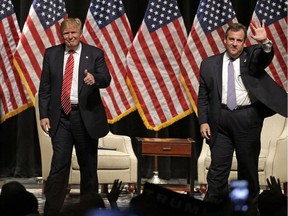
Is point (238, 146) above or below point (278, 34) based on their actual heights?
below

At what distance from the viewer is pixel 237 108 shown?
594 centimetres

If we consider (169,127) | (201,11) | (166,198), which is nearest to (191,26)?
(201,11)

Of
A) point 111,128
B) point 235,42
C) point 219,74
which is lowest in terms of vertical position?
point 111,128

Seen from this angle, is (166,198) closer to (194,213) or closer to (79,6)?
(194,213)

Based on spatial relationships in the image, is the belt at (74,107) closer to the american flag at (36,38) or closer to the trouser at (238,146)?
the trouser at (238,146)

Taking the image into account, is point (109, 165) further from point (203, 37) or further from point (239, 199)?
point (239, 199)

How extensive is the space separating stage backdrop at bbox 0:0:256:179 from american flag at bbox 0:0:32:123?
1.11ft

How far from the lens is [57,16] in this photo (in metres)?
9.04

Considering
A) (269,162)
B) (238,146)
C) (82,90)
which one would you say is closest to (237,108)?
(238,146)

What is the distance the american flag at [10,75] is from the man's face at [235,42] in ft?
12.2

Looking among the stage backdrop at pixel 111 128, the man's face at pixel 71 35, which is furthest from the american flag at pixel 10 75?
the man's face at pixel 71 35

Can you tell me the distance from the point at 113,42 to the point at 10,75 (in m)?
1.29

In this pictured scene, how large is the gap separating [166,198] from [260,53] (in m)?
3.50

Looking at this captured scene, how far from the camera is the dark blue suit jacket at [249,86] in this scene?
5.79 m
